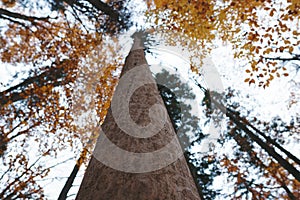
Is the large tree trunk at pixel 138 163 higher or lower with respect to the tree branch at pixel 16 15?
lower

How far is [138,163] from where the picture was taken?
8.45 feet

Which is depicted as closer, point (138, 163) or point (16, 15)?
point (138, 163)

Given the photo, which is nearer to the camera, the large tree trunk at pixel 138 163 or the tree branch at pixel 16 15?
the large tree trunk at pixel 138 163

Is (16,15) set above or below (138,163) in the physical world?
above

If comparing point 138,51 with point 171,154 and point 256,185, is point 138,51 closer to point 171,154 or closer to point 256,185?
point 171,154

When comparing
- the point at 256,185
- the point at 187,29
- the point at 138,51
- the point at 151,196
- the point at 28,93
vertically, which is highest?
the point at 28,93

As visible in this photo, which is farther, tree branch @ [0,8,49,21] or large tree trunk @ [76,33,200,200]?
tree branch @ [0,8,49,21]

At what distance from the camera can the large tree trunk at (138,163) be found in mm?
2361

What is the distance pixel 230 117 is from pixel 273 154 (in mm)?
2933

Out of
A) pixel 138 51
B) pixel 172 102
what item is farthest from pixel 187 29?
pixel 172 102

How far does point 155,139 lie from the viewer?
114 inches

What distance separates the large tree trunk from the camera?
7.75ft

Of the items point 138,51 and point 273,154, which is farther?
point 273,154

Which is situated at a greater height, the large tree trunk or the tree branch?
the tree branch
